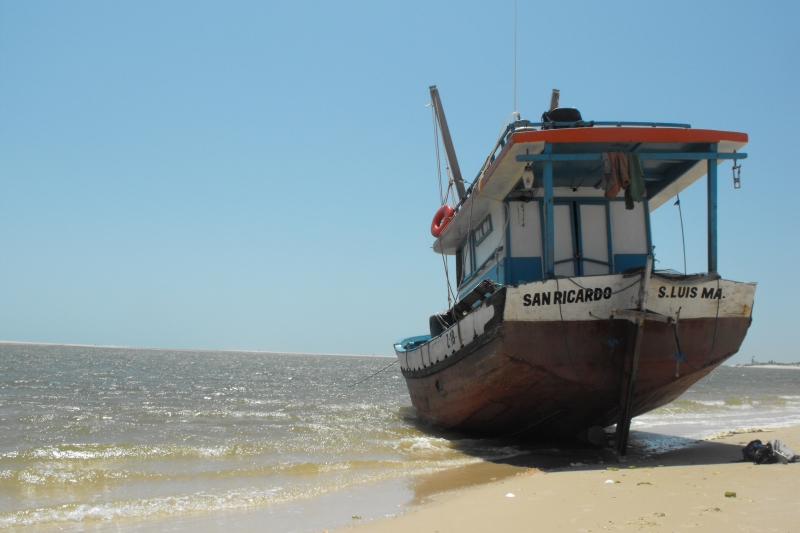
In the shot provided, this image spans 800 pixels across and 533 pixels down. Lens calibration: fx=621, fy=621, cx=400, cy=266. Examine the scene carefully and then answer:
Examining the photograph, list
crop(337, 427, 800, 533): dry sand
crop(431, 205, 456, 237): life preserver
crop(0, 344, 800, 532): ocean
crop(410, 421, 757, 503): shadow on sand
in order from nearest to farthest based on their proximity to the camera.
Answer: crop(337, 427, 800, 533): dry sand < crop(0, 344, 800, 532): ocean < crop(410, 421, 757, 503): shadow on sand < crop(431, 205, 456, 237): life preserver

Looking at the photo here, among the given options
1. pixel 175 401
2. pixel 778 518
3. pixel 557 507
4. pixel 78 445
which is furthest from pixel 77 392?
pixel 778 518

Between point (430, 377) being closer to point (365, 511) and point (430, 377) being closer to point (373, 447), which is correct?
point (373, 447)

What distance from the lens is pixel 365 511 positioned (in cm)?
684

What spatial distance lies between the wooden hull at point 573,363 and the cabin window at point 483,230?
2810 mm

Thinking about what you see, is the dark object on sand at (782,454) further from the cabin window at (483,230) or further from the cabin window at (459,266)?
the cabin window at (459,266)

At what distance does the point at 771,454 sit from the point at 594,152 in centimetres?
498

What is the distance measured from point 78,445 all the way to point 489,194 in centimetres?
874

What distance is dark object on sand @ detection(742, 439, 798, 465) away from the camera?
7820 mm

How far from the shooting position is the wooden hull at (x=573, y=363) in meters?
9.09

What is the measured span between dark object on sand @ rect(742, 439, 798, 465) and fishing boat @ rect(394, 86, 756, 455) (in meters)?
1.65

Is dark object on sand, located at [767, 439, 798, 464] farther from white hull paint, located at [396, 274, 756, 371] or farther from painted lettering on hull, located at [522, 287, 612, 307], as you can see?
painted lettering on hull, located at [522, 287, 612, 307]

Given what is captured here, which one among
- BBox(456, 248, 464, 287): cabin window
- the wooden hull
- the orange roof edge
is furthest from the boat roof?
BBox(456, 248, 464, 287): cabin window

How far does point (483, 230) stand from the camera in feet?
42.3

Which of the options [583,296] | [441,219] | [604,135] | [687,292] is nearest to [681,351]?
[687,292]
